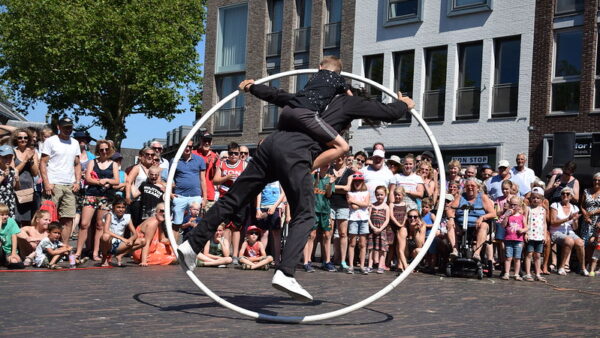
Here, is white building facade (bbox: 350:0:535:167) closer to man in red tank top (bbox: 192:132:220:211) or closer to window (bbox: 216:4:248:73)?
window (bbox: 216:4:248:73)

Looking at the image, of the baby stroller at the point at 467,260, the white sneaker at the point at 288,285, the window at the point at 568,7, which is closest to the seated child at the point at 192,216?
the baby stroller at the point at 467,260

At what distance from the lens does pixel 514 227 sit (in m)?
13.1

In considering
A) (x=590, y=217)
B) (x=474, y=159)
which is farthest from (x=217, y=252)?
(x=474, y=159)

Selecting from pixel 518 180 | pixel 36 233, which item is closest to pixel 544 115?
pixel 518 180

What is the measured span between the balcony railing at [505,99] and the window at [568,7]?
2516 mm

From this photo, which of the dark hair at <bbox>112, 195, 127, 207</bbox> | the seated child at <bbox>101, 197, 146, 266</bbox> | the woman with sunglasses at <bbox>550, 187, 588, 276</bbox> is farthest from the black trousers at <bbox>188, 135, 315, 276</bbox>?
the woman with sunglasses at <bbox>550, 187, 588, 276</bbox>

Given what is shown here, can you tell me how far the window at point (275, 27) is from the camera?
33344 millimetres

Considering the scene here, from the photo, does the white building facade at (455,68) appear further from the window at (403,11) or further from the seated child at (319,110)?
the seated child at (319,110)

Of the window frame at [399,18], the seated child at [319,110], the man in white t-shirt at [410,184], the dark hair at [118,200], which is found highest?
the window frame at [399,18]

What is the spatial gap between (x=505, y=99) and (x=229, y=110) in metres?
13.1

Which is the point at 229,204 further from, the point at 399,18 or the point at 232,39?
the point at 232,39

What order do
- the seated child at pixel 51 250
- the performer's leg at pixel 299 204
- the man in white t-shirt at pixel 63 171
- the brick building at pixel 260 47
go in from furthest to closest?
the brick building at pixel 260 47 < the man in white t-shirt at pixel 63 171 < the seated child at pixel 51 250 < the performer's leg at pixel 299 204

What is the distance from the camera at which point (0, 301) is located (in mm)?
7062

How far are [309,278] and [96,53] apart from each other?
33663mm
